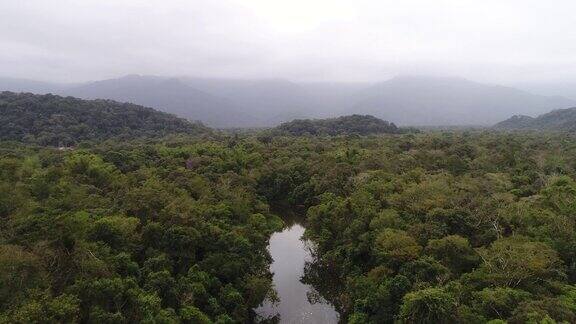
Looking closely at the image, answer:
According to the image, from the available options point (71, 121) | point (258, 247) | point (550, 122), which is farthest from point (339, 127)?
point (258, 247)

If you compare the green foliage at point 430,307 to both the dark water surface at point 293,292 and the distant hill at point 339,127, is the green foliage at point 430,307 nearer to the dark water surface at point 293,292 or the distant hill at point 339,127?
the dark water surface at point 293,292

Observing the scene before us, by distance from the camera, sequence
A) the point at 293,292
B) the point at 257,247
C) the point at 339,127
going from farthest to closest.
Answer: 1. the point at 339,127
2. the point at 257,247
3. the point at 293,292

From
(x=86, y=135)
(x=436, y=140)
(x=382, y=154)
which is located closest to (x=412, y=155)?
(x=382, y=154)

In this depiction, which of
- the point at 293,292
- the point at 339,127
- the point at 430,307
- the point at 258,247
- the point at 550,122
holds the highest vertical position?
the point at 430,307

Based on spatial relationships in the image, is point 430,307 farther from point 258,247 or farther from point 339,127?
point 339,127

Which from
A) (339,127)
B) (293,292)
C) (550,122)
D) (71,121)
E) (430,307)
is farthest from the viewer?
(550,122)
